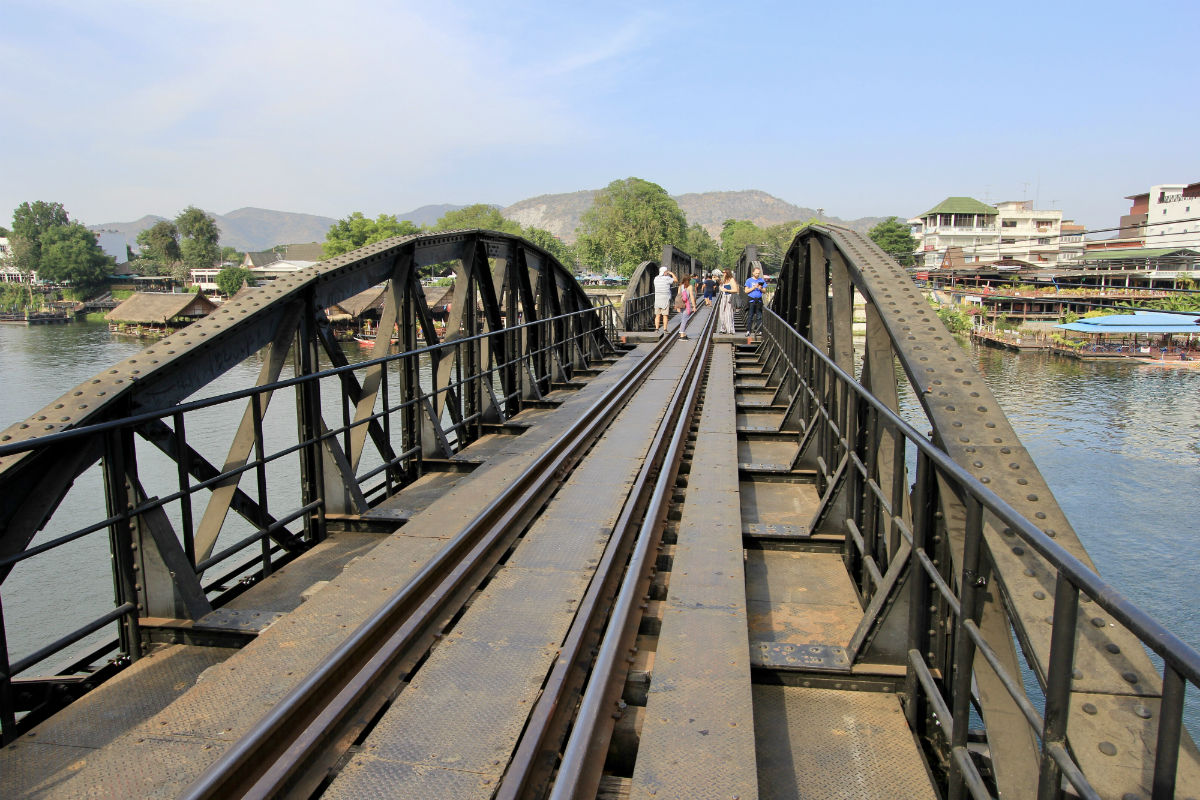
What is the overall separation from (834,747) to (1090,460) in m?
25.6

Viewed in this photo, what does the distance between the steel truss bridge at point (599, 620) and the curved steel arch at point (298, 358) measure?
31mm

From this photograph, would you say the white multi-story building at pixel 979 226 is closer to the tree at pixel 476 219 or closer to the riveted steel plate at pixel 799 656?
the tree at pixel 476 219

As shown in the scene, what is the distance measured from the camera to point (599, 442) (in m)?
8.10

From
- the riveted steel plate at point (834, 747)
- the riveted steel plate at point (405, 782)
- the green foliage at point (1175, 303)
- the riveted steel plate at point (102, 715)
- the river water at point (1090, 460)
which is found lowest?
the river water at point (1090, 460)

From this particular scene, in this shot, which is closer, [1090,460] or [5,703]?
[5,703]

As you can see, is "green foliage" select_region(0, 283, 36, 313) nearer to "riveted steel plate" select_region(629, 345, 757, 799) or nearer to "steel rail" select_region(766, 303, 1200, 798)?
"riveted steel plate" select_region(629, 345, 757, 799)

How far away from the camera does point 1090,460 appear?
23844 mm

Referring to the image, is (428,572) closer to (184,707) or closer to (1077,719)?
(184,707)

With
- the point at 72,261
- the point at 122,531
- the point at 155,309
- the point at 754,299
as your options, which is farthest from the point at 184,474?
the point at 72,261

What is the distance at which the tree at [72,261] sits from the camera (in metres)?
84.5

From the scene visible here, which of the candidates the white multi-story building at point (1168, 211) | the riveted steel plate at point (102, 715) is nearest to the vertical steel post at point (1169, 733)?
the riveted steel plate at point (102, 715)

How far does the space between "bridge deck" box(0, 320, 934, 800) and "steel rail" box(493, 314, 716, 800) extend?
94 mm

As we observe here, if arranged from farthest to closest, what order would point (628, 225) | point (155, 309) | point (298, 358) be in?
point (628, 225)
point (155, 309)
point (298, 358)

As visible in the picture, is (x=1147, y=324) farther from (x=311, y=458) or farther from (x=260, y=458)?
(x=260, y=458)
